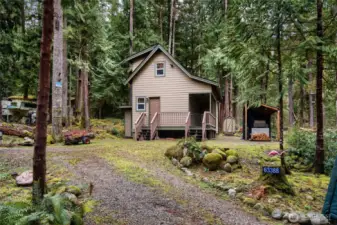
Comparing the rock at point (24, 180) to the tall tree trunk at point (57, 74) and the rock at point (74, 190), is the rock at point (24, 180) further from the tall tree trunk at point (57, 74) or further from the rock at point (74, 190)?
the tall tree trunk at point (57, 74)

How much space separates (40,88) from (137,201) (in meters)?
2.71

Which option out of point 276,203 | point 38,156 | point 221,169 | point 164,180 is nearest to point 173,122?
point 221,169

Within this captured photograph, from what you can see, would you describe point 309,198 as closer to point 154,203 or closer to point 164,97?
point 154,203

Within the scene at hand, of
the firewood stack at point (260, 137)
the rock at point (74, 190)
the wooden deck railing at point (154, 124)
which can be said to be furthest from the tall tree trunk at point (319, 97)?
the wooden deck railing at point (154, 124)

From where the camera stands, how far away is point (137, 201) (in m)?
4.73

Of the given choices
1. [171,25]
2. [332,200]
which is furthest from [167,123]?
[171,25]

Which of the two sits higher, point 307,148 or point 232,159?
point 307,148

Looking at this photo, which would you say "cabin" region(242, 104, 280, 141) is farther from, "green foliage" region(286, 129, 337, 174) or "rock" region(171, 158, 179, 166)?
"rock" region(171, 158, 179, 166)

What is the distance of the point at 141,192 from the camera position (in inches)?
207

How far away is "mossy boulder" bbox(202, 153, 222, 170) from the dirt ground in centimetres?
100

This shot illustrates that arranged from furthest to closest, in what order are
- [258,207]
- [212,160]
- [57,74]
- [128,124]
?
[128,124] < [57,74] < [212,160] < [258,207]

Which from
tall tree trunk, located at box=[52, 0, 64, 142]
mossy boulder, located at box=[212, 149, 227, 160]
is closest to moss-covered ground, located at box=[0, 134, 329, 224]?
mossy boulder, located at box=[212, 149, 227, 160]

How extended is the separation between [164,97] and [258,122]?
620 cm

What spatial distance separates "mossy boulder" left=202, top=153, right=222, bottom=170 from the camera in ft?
25.5
